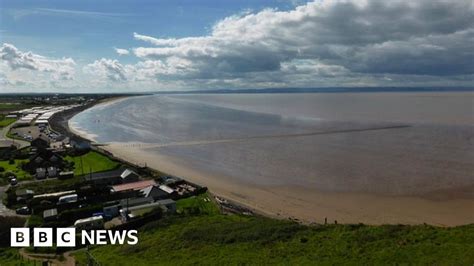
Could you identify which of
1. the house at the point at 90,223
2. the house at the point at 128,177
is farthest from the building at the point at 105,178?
the house at the point at 90,223

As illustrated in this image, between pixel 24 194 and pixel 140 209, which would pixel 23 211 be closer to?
pixel 24 194

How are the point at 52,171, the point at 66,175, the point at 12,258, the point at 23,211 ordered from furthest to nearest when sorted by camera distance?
the point at 52,171
the point at 66,175
the point at 23,211
the point at 12,258

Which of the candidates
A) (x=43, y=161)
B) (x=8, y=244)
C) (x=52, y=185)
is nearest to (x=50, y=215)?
(x=8, y=244)

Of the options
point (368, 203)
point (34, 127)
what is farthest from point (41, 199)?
point (34, 127)

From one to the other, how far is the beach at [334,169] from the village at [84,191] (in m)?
5.53

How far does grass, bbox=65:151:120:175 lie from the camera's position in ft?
140

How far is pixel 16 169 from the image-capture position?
139 feet

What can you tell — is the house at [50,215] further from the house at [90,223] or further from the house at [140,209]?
the house at [140,209]

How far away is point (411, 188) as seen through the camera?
35969 millimetres

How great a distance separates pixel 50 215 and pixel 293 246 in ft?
57.2

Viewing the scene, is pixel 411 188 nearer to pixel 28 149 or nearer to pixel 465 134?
pixel 465 134

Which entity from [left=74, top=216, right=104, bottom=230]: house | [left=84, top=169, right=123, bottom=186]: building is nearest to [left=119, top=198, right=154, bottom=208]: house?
[left=74, top=216, right=104, bottom=230]: house

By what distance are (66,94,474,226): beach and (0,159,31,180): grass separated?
12.9 metres

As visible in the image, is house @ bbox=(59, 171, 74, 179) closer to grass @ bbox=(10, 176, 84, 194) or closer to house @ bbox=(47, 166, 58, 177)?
house @ bbox=(47, 166, 58, 177)
